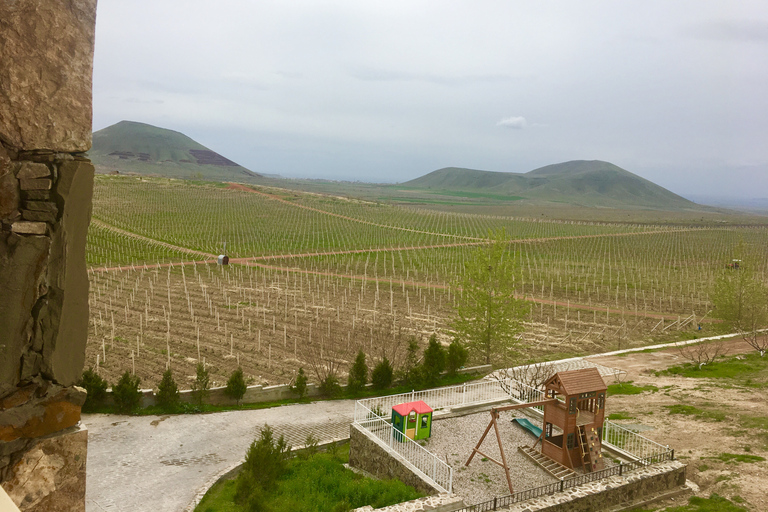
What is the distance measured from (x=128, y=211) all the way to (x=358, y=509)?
268 feet

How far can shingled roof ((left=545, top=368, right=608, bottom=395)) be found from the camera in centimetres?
1475

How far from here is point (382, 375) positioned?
2259cm

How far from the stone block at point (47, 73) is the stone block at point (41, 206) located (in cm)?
32

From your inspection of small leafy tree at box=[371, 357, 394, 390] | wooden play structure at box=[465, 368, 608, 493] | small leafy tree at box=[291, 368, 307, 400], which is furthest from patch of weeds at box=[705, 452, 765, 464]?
small leafy tree at box=[291, 368, 307, 400]

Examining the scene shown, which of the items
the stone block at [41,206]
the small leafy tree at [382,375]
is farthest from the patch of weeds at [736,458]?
the stone block at [41,206]

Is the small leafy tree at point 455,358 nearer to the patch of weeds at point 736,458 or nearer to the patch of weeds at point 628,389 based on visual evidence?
the patch of weeds at point 628,389

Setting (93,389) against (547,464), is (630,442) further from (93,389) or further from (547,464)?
(93,389)

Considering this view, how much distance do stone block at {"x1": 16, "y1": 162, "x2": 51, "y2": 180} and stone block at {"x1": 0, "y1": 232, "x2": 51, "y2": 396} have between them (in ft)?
1.14

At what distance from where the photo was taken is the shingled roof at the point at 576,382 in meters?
14.7

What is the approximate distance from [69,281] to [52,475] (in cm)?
118

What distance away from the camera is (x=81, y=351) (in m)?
3.25

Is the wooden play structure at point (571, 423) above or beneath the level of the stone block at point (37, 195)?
beneath

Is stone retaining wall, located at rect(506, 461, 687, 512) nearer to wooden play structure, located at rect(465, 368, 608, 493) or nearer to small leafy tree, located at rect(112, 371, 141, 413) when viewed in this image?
wooden play structure, located at rect(465, 368, 608, 493)

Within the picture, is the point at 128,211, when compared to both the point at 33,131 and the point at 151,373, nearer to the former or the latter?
the point at 151,373
